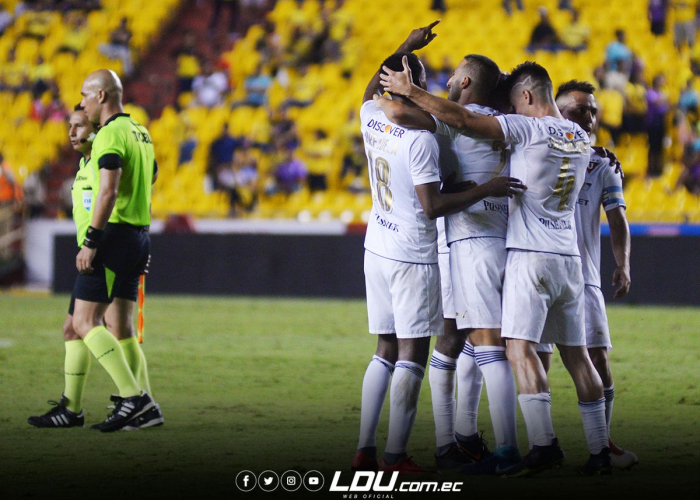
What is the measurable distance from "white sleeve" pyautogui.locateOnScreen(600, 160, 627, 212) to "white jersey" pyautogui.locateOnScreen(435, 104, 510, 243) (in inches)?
35.4

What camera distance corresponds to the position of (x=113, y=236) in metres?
6.77

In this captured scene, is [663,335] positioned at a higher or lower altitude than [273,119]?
lower

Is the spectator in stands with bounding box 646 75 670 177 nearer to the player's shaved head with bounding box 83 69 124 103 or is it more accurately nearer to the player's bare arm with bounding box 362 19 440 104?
the player's bare arm with bounding box 362 19 440 104

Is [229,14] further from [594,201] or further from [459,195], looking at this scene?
[459,195]

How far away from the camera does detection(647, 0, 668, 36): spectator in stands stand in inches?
731

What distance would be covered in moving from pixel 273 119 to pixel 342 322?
Answer: 23.1 feet

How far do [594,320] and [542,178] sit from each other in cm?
103

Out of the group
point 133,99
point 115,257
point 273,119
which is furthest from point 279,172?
point 115,257

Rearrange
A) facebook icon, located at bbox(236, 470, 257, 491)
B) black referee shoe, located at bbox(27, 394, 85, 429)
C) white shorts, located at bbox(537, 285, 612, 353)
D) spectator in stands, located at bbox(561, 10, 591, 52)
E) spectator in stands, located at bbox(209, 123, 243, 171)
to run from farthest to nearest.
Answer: spectator in stands, located at bbox(209, 123, 243, 171) < spectator in stands, located at bbox(561, 10, 591, 52) < black referee shoe, located at bbox(27, 394, 85, 429) < white shorts, located at bbox(537, 285, 612, 353) < facebook icon, located at bbox(236, 470, 257, 491)

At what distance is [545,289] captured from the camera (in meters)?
5.35

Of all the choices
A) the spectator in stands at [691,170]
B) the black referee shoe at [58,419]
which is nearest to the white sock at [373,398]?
the black referee shoe at [58,419]

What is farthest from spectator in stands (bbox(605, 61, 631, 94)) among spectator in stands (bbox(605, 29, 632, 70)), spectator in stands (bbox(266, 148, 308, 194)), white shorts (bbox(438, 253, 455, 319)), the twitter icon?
the twitter icon

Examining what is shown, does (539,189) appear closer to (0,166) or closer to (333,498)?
(333,498)

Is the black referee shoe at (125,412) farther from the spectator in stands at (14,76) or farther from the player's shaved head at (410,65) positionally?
the spectator in stands at (14,76)
